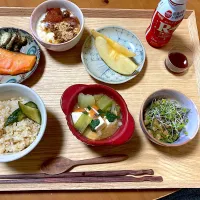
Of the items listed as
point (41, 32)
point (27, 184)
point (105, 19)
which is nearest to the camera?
point (27, 184)

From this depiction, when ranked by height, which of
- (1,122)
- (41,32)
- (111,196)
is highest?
(41,32)

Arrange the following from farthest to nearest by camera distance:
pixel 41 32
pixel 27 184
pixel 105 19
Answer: pixel 105 19 → pixel 41 32 → pixel 27 184

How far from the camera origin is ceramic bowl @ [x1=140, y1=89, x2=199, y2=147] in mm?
1089

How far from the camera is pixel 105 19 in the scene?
4.61ft

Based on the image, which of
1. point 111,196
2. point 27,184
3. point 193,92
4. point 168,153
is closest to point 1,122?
point 27,184

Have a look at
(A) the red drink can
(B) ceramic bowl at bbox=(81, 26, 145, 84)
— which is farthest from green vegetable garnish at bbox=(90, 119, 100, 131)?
(A) the red drink can

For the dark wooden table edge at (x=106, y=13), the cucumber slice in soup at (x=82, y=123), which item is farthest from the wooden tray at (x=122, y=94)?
the cucumber slice in soup at (x=82, y=123)

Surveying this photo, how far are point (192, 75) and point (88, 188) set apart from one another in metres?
0.72

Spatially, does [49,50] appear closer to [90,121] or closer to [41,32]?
[41,32]

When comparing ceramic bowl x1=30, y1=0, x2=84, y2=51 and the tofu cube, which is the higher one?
ceramic bowl x1=30, y1=0, x2=84, y2=51

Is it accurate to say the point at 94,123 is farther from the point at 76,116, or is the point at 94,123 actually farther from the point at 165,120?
the point at 165,120

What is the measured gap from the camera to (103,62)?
1.30 m

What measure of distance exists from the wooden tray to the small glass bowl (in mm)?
31

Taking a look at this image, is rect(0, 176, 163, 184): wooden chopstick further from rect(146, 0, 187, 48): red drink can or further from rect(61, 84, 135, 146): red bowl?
rect(146, 0, 187, 48): red drink can
